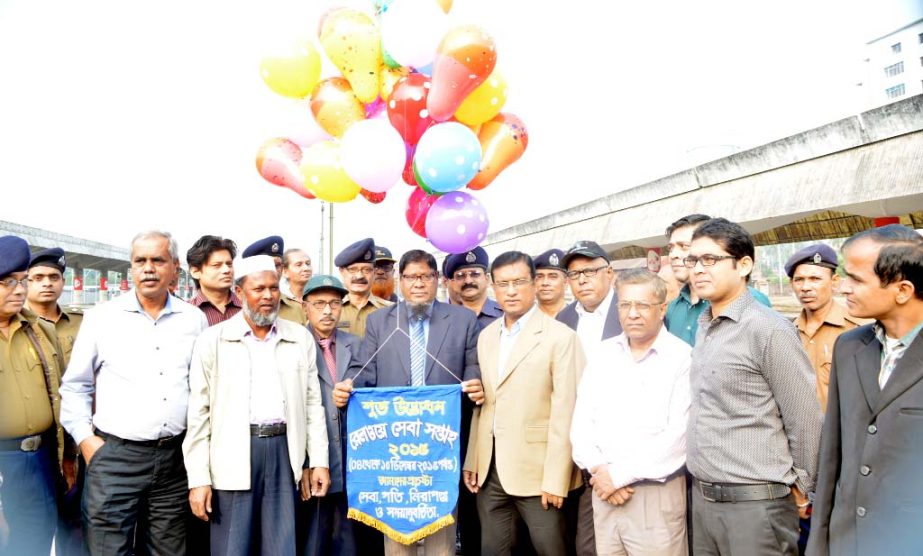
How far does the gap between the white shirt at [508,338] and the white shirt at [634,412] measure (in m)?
0.47

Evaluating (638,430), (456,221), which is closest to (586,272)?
(456,221)

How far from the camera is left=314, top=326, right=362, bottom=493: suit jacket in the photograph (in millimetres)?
3117

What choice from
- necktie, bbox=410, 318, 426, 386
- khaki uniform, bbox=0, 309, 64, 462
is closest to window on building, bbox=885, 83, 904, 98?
necktie, bbox=410, 318, 426, 386

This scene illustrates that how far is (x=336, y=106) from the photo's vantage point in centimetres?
409

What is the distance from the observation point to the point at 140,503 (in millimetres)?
2760

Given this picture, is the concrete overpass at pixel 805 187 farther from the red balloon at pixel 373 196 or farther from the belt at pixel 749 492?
the red balloon at pixel 373 196

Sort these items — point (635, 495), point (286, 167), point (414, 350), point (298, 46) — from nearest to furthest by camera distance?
point (635, 495) < point (414, 350) < point (298, 46) < point (286, 167)

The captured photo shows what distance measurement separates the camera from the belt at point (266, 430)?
279cm

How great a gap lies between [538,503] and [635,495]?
565mm

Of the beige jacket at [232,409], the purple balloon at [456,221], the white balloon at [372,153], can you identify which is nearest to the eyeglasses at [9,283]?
the beige jacket at [232,409]

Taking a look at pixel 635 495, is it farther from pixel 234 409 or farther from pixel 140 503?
pixel 140 503

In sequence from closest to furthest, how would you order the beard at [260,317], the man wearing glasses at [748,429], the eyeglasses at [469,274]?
the man wearing glasses at [748,429] → the beard at [260,317] → the eyeglasses at [469,274]

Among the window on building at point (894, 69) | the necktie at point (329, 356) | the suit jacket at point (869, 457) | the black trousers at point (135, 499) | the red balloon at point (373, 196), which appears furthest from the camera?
the window on building at point (894, 69)

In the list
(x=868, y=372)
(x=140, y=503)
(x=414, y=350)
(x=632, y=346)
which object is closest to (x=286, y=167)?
(x=414, y=350)
